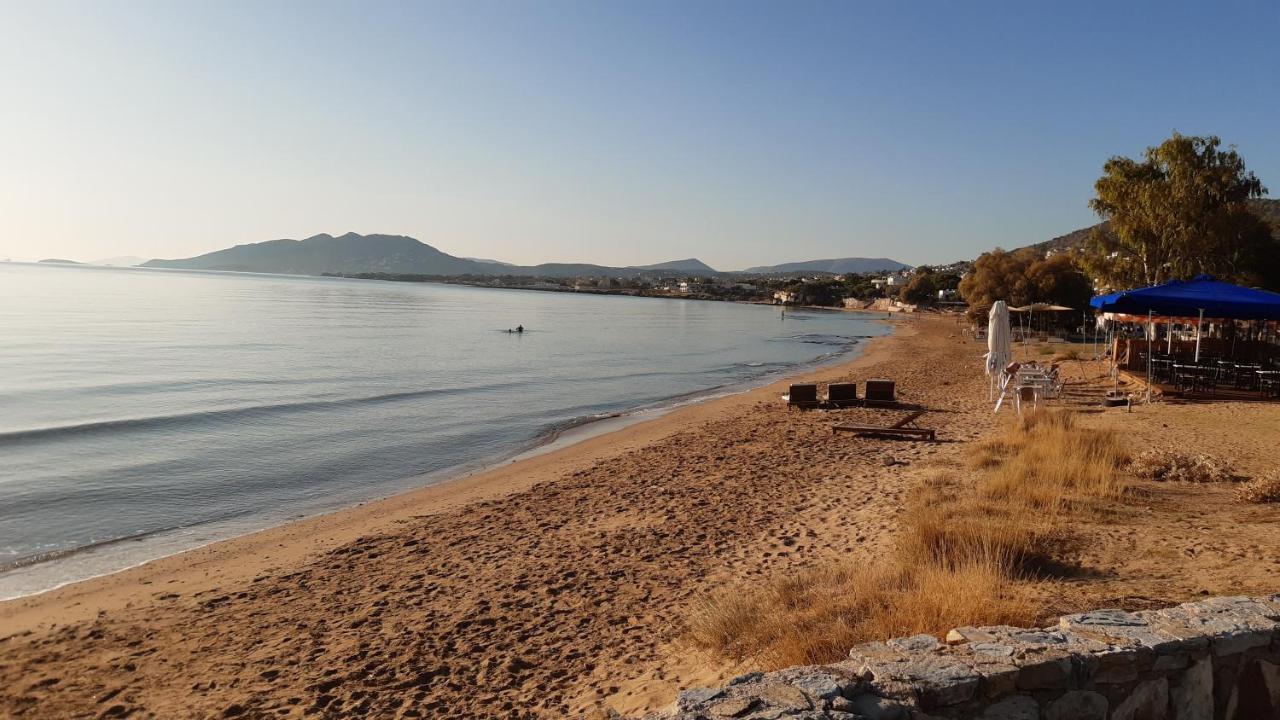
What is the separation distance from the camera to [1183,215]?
2381 centimetres

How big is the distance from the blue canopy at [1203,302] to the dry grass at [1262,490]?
24.3 feet

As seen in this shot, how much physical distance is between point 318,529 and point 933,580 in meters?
8.55

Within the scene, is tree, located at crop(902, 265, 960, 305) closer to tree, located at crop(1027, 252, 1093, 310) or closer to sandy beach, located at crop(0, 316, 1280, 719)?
tree, located at crop(1027, 252, 1093, 310)

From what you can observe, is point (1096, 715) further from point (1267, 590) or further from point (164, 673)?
point (164, 673)

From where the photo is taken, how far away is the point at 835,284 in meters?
173

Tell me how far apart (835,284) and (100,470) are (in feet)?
558

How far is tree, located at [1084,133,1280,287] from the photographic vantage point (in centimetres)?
2405

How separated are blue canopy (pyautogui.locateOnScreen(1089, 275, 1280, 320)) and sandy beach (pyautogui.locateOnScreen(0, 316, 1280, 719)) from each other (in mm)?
2082

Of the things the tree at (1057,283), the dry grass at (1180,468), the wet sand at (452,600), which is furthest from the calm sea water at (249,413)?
the tree at (1057,283)

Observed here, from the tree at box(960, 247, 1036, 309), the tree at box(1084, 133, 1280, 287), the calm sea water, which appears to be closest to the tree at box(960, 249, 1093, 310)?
the tree at box(960, 247, 1036, 309)

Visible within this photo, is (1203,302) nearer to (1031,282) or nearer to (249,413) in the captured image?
(249,413)

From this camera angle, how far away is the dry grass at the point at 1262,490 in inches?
286

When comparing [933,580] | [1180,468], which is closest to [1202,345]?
[1180,468]

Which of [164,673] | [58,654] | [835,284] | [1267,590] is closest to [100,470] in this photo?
[58,654]
